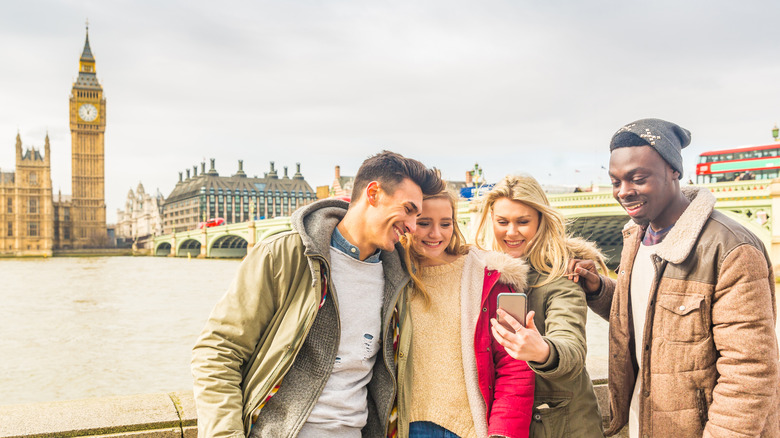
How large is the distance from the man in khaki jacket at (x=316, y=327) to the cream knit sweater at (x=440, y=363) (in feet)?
0.30

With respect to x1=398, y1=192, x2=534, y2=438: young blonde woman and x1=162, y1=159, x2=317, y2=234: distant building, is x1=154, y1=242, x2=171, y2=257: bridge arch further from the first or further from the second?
x1=398, y1=192, x2=534, y2=438: young blonde woman

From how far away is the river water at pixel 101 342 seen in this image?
8062 mm

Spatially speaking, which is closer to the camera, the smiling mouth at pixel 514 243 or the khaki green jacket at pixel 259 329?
the khaki green jacket at pixel 259 329

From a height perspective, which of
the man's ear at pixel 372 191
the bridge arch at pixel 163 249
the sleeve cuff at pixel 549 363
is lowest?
the bridge arch at pixel 163 249

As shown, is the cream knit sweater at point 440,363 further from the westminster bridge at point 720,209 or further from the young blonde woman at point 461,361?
the westminster bridge at point 720,209

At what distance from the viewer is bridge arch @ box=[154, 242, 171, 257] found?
2670 inches

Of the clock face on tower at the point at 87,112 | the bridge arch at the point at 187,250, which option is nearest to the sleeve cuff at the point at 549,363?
the bridge arch at the point at 187,250

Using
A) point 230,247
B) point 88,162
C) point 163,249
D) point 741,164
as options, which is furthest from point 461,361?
point 88,162

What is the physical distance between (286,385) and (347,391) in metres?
0.19

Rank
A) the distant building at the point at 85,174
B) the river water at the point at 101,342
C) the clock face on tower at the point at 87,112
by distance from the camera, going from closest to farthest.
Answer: the river water at the point at 101,342
the distant building at the point at 85,174
the clock face on tower at the point at 87,112

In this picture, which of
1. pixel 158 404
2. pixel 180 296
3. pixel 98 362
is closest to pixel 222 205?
pixel 180 296

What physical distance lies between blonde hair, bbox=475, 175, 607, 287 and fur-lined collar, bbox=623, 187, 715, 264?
0.32m

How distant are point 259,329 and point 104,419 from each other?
929 millimetres

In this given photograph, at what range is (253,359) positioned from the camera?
6.09 ft
